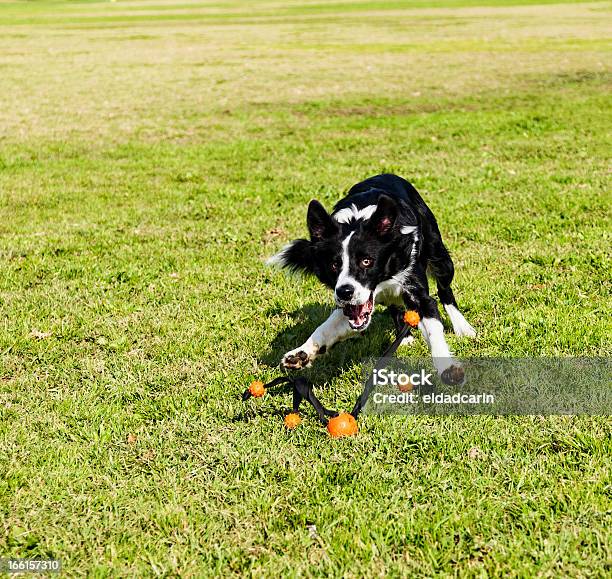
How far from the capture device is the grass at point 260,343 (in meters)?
3.95

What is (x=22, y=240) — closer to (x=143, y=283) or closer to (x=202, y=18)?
(x=143, y=283)

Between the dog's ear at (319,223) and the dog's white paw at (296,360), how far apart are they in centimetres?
95

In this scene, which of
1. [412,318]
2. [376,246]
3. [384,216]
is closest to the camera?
[384,216]

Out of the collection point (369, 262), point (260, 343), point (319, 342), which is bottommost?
point (260, 343)

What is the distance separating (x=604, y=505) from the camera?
4.01 metres

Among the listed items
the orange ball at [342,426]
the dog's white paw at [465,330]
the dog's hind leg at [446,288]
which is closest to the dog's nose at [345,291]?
the orange ball at [342,426]

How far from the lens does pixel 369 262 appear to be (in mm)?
5297

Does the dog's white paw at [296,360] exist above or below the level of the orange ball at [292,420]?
above

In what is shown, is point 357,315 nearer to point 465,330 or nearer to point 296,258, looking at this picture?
point 296,258

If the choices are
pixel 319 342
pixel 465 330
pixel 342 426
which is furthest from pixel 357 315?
pixel 465 330

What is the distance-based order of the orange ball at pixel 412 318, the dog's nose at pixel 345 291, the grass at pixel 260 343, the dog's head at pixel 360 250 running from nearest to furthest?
the grass at pixel 260 343
the dog's nose at pixel 345 291
the dog's head at pixel 360 250
the orange ball at pixel 412 318

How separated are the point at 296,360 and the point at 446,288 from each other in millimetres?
1797

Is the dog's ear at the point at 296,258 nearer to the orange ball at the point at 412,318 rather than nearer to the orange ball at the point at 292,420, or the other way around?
the orange ball at the point at 412,318

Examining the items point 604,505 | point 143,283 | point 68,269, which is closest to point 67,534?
point 604,505
